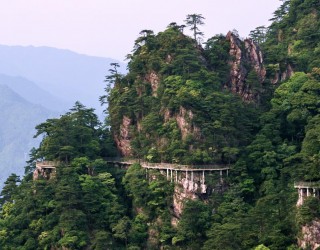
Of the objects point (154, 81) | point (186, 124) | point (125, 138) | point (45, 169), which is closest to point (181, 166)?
point (186, 124)

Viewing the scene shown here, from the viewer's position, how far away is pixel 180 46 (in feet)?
199

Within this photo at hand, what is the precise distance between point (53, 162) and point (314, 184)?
24.3 m

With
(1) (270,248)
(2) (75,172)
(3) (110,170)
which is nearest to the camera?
(1) (270,248)

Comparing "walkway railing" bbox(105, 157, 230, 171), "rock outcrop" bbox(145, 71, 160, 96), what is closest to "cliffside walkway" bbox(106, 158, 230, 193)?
"walkway railing" bbox(105, 157, 230, 171)

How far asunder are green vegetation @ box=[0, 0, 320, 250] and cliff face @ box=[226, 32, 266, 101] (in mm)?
420

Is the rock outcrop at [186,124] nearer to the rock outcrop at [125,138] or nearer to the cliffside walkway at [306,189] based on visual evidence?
the rock outcrop at [125,138]

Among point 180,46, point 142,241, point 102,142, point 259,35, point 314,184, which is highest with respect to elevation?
point 259,35

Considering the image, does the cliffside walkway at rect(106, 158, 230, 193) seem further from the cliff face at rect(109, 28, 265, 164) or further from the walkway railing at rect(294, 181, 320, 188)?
the walkway railing at rect(294, 181, 320, 188)

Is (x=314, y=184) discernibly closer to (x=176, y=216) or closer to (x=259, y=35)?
(x=176, y=216)

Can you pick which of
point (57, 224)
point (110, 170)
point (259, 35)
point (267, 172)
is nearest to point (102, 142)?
point (110, 170)

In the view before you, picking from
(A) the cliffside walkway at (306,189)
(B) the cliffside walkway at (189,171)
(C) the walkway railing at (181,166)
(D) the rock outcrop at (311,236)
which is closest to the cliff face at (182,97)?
(C) the walkway railing at (181,166)

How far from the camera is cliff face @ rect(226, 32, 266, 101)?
60.8 metres

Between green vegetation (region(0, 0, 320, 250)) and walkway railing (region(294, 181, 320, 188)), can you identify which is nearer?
walkway railing (region(294, 181, 320, 188))

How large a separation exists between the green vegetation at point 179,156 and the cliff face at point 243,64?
420mm
